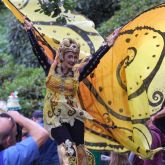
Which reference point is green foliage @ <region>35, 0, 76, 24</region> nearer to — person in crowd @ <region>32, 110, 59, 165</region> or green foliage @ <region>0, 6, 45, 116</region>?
person in crowd @ <region>32, 110, 59, 165</region>

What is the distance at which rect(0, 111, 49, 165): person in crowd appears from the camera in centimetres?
331

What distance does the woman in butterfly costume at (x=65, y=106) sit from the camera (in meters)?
5.80

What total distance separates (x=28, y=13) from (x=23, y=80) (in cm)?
532

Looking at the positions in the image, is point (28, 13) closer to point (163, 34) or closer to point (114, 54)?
point (114, 54)

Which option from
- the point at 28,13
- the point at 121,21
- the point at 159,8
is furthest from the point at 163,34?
the point at 121,21

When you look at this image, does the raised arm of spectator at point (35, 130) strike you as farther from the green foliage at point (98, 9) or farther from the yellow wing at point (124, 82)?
the green foliage at point (98, 9)

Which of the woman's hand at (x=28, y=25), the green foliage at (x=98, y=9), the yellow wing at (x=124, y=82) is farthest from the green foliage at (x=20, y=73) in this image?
the woman's hand at (x=28, y=25)

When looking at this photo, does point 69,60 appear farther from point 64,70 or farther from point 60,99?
point 60,99

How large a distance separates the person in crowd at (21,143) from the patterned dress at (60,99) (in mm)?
2247

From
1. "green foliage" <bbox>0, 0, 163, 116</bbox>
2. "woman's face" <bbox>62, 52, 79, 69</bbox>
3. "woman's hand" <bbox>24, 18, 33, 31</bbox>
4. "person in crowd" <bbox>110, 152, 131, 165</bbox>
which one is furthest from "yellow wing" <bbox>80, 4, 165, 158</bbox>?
"green foliage" <bbox>0, 0, 163, 116</bbox>

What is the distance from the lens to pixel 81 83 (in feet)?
→ 21.5

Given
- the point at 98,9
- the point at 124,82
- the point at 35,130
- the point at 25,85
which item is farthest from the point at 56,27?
the point at 98,9

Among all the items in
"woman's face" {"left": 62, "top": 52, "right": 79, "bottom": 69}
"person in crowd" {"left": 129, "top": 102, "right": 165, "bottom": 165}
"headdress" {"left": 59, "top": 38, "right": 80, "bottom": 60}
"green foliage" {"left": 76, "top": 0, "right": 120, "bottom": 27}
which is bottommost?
"green foliage" {"left": 76, "top": 0, "right": 120, "bottom": 27}

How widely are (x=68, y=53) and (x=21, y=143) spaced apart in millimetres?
2605
